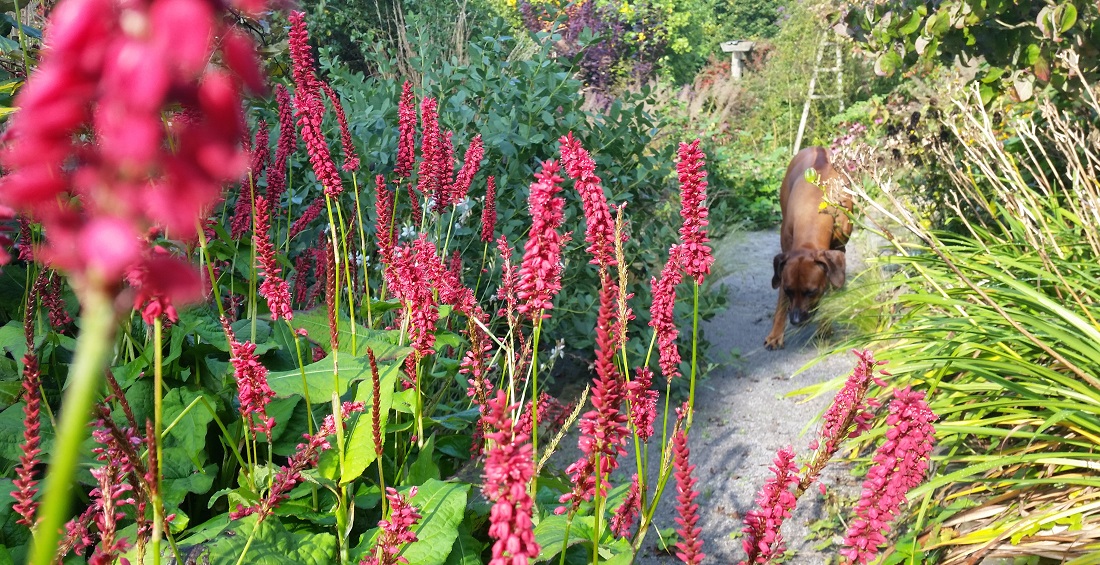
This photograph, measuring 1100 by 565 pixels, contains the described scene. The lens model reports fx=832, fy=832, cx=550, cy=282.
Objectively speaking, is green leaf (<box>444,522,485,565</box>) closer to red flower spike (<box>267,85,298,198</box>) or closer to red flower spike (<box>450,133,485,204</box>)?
red flower spike (<box>450,133,485,204</box>)

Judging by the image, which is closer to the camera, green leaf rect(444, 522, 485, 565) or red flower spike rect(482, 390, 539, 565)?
red flower spike rect(482, 390, 539, 565)

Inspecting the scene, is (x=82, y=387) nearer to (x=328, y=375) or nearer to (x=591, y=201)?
(x=591, y=201)

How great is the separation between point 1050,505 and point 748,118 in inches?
592

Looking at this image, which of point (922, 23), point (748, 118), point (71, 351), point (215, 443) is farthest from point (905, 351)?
point (748, 118)

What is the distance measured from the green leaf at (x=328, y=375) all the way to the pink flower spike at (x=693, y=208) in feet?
2.44

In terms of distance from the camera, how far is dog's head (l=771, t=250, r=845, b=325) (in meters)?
6.43

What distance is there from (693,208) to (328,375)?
109 centimetres

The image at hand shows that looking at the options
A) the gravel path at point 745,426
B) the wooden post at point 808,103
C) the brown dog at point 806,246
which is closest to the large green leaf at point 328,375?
the gravel path at point 745,426

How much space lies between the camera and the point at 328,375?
220cm

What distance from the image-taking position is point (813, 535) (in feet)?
11.2

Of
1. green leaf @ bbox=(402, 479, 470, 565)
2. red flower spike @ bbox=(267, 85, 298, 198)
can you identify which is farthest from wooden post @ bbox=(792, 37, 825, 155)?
green leaf @ bbox=(402, 479, 470, 565)

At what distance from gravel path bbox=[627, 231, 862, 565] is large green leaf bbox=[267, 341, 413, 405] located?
1647 millimetres

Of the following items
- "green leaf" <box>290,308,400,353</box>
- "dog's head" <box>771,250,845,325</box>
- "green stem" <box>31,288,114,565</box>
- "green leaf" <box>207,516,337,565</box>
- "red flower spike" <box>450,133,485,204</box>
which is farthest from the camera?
"dog's head" <box>771,250,845,325</box>

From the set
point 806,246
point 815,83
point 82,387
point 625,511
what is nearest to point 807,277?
point 806,246
